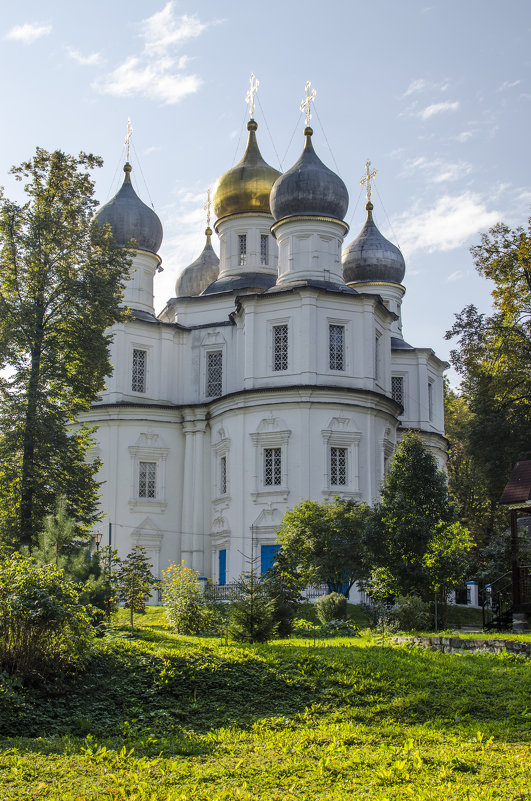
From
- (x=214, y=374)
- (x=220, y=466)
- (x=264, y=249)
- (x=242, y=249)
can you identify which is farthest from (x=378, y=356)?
(x=242, y=249)

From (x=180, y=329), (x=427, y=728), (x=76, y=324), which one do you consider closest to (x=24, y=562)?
(x=427, y=728)

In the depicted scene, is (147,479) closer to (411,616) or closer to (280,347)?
(280,347)

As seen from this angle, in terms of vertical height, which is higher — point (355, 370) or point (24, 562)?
point (355, 370)

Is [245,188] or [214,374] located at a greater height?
[245,188]

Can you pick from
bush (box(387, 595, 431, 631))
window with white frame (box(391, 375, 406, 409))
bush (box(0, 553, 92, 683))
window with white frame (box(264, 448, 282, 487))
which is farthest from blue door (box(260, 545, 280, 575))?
bush (box(0, 553, 92, 683))

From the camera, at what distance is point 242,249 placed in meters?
37.0

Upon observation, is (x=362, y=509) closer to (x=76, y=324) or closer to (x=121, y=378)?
(x=76, y=324)

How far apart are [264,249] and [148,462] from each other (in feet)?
33.8

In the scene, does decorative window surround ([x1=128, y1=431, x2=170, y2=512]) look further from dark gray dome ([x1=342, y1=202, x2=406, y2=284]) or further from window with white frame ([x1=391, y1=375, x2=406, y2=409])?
dark gray dome ([x1=342, y1=202, x2=406, y2=284])

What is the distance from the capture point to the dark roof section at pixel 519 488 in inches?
734

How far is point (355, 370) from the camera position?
30.2 meters

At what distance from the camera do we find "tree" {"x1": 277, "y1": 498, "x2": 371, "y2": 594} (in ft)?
77.2

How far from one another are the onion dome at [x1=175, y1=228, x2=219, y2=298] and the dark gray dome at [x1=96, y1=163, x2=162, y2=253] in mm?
4042

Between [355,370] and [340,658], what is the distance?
18475 mm
